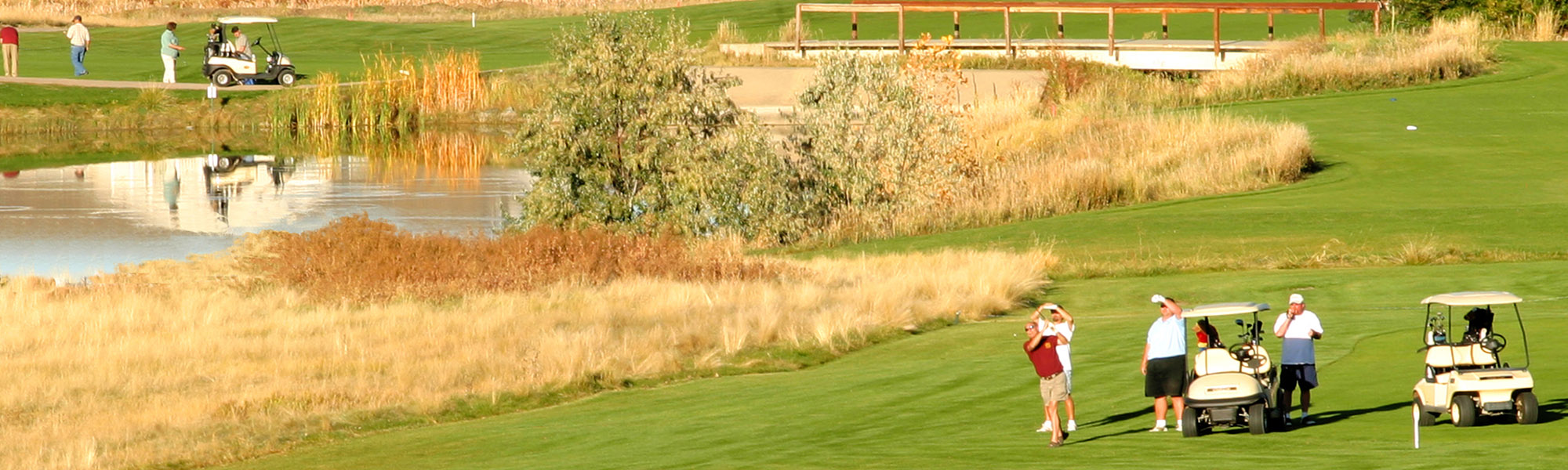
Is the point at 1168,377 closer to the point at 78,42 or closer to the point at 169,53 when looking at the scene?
the point at 169,53

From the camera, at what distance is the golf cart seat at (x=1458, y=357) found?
13.7m

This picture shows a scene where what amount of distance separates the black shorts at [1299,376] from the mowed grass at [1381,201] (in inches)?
537

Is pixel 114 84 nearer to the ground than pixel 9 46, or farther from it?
nearer to the ground

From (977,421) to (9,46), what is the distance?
51.9 metres

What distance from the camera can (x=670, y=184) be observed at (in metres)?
32.9

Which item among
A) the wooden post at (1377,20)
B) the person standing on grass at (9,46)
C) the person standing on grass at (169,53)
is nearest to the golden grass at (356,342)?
the person standing on grass at (169,53)

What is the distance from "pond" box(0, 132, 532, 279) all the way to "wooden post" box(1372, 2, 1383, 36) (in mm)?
25158

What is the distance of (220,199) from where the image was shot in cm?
4331

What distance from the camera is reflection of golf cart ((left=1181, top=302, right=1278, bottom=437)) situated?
533 inches

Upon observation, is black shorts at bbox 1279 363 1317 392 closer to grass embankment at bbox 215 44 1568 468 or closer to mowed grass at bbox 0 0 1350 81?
grass embankment at bbox 215 44 1568 468

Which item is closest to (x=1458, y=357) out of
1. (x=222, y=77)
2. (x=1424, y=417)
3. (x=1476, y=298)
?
(x=1476, y=298)

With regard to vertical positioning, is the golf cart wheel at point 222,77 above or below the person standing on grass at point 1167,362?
above

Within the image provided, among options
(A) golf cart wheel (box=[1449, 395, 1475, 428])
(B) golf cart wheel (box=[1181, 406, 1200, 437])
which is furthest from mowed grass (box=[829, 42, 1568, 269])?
(B) golf cart wheel (box=[1181, 406, 1200, 437])

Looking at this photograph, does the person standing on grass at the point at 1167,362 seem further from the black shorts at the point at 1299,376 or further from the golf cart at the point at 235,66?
the golf cart at the point at 235,66
